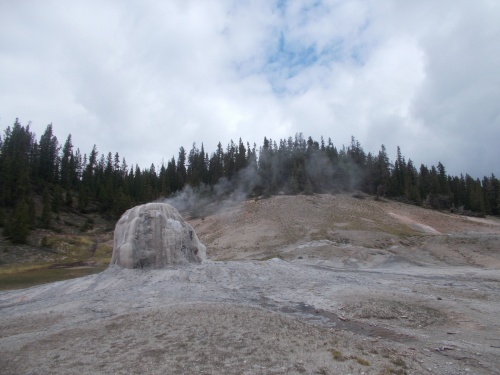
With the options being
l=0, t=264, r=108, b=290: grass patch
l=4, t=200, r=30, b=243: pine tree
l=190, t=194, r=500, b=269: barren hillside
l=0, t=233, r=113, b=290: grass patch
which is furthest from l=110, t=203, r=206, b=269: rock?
l=4, t=200, r=30, b=243: pine tree

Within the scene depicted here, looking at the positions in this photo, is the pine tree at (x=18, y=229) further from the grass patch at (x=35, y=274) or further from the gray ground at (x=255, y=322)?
the gray ground at (x=255, y=322)

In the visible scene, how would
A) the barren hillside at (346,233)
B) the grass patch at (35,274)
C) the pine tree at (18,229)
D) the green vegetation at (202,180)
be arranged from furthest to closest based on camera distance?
1. the green vegetation at (202,180)
2. the pine tree at (18,229)
3. the barren hillside at (346,233)
4. the grass patch at (35,274)

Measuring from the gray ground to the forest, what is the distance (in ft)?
196

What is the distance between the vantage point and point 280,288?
25.5 meters

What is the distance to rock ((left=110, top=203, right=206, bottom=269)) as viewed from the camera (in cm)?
2892

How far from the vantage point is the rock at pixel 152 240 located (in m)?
28.9

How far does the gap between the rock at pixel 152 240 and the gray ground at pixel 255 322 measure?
62.7 inches

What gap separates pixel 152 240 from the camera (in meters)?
29.5

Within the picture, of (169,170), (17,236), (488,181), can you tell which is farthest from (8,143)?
(488,181)

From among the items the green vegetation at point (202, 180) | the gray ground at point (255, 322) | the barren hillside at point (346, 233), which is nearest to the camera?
the gray ground at point (255, 322)

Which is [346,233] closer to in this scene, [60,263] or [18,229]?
[60,263]

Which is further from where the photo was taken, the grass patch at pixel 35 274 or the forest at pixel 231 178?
the forest at pixel 231 178

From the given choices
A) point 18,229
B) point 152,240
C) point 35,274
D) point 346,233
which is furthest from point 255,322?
point 18,229

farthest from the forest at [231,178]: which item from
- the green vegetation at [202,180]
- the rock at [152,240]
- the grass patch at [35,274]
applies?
the rock at [152,240]
